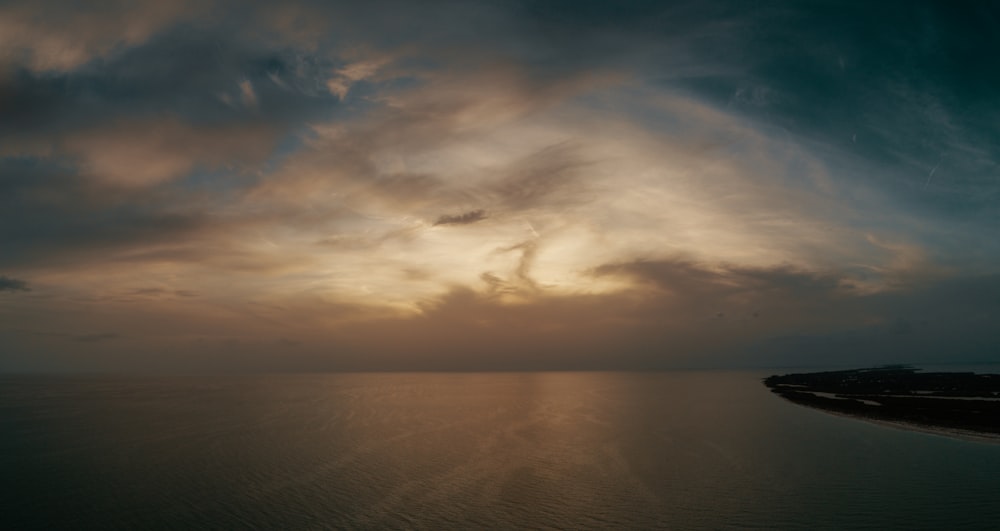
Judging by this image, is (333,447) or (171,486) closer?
(171,486)

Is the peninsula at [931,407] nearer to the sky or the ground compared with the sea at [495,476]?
nearer to the sky

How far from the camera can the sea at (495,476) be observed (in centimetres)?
2781

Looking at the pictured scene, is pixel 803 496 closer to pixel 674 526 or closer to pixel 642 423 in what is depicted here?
pixel 674 526

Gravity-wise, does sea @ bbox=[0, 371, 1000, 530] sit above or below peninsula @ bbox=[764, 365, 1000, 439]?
below

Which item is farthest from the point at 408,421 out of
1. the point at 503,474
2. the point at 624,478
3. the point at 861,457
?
the point at 861,457

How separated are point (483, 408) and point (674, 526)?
2799 inches

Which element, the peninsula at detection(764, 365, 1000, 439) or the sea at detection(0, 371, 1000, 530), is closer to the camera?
the sea at detection(0, 371, 1000, 530)

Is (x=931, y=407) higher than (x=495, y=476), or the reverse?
(x=931, y=407)

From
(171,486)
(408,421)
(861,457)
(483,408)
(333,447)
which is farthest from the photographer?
(483,408)

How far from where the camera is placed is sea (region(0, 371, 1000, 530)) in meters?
27.8

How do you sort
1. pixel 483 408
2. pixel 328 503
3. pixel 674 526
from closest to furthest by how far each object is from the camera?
pixel 674 526
pixel 328 503
pixel 483 408

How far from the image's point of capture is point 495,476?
38.3 metres

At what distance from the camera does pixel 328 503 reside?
102 feet

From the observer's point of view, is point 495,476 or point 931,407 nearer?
point 495,476
